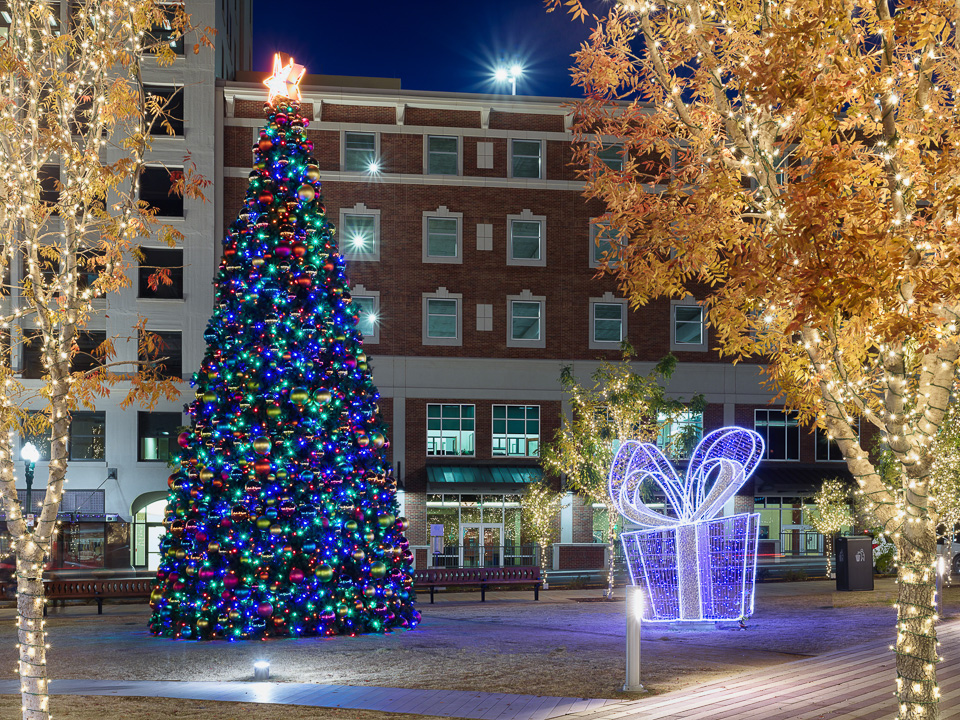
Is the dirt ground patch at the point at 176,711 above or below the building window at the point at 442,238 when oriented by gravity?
below

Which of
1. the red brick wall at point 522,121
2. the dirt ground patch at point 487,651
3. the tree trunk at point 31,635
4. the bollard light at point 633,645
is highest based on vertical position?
the red brick wall at point 522,121

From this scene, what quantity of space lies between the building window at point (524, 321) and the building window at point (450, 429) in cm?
324

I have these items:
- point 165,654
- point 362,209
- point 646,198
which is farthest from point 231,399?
point 362,209

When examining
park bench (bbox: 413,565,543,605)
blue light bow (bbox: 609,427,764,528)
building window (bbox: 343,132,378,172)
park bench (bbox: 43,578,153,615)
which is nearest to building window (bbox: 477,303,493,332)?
building window (bbox: 343,132,378,172)

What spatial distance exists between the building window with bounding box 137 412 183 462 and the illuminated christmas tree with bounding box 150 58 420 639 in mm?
22692

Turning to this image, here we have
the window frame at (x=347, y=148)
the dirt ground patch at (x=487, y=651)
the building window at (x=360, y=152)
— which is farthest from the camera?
the building window at (x=360, y=152)

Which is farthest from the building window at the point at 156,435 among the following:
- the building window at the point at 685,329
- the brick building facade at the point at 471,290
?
the building window at the point at 685,329

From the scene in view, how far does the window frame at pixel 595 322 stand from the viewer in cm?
3962

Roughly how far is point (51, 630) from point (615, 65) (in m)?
15.4

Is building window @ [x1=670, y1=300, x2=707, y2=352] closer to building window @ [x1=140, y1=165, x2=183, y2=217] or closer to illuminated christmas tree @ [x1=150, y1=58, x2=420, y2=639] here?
building window @ [x1=140, y1=165, x2=183, y2=217]

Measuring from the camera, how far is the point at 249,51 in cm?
5962

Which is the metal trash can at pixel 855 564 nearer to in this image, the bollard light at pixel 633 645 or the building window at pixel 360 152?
the bollard light at pixel 633 645

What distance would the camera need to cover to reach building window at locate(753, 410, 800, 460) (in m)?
41.1

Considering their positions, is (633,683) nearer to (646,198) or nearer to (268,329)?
(646,198)
